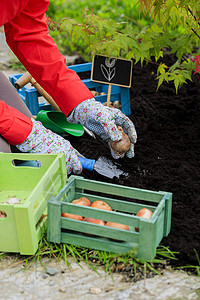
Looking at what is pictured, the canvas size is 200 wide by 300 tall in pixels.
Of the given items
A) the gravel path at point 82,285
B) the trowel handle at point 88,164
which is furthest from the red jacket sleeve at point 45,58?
the gravel path at point 82,285

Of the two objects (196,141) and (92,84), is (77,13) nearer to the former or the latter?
(92,84)

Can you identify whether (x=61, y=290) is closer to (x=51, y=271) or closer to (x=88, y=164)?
(x=51, y=271)

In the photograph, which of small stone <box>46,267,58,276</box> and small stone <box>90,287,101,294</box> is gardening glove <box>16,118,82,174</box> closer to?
small stone <box>46,267,58,276</box>

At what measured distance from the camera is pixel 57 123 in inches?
105

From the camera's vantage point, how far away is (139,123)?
289cm

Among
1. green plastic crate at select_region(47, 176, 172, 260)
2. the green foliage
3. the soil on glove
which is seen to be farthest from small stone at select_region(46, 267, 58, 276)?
the green foliage

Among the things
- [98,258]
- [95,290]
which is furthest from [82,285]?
[98,258]

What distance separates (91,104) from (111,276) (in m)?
0.83

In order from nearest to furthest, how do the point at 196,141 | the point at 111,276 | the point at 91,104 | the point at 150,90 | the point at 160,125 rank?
the point at 111,276
the point at 91,104
the point at 196,141
the point at 160,125
the point at 150,90

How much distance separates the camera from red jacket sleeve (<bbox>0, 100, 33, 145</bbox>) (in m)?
2.11

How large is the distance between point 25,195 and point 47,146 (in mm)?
312

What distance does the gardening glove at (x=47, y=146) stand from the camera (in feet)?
7.19

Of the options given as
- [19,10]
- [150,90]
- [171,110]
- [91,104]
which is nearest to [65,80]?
[91,104]

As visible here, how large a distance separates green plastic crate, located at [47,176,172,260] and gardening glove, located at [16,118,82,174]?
38 centimetres
